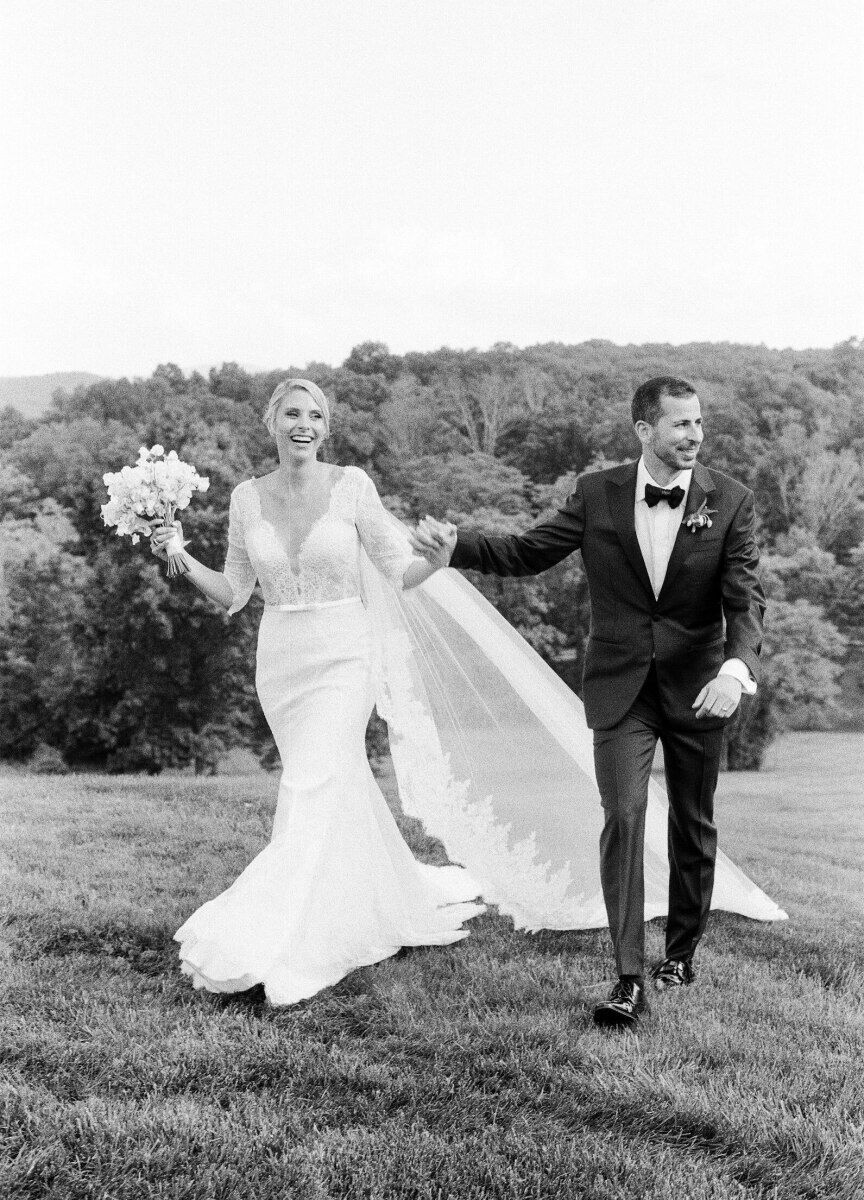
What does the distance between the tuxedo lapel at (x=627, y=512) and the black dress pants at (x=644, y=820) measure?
0.46 m

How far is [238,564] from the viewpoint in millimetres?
6000

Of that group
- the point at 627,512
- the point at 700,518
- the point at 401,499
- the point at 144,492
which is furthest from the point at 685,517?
the point at 401,499

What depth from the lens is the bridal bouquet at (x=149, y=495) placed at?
Result: 5.77 m

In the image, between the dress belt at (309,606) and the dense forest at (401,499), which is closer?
the dress belt at (309,606)

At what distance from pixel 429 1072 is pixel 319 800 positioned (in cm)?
151

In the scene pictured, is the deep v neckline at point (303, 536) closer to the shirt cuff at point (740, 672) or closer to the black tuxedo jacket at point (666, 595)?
the black tuxedo jacket at point (666, 595)

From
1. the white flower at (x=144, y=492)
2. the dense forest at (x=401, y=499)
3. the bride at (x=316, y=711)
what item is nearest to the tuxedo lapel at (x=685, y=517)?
the bride at (x=316, y=711)

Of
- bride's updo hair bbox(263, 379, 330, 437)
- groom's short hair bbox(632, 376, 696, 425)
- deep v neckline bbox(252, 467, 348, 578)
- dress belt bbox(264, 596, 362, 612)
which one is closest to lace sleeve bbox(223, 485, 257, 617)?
deep v neckline bbox(252, 467, 348, 578)

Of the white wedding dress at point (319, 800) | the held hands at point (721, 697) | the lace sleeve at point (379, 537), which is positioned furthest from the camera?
the lace sleeve at point (379, 537)

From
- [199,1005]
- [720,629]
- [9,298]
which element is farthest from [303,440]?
[9,298]

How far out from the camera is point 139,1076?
402cm

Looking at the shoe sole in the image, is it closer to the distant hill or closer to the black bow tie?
the black bow tie

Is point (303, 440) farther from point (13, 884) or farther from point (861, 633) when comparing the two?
point (861, 633)

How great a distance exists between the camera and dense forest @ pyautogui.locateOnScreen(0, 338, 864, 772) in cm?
2941
